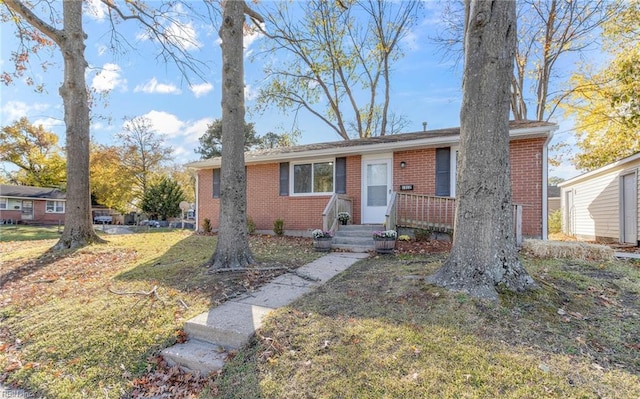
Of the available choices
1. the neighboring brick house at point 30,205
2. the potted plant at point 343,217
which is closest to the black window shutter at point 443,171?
the potted plant at point 343,217

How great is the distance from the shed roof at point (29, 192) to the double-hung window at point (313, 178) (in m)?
29.4

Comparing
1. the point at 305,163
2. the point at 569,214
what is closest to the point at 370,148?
the point at 305,163

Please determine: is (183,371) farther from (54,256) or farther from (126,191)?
(126,191)

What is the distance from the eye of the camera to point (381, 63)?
18.7m

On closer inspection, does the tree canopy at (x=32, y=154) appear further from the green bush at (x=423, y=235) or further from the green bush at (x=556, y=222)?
the green bush at (x=556, y=222)

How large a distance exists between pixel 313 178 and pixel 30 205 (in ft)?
103

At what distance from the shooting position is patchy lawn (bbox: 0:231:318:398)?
9.96 feet

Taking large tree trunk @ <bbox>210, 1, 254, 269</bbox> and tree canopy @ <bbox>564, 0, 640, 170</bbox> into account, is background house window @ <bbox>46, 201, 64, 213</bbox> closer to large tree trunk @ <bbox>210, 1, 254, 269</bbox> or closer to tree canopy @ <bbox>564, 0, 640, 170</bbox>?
large tree trunk @ <bbox>210, 1, 254, 269</bbox>

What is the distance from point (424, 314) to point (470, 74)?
301cm

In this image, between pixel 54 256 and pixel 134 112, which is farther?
pixel 134 112

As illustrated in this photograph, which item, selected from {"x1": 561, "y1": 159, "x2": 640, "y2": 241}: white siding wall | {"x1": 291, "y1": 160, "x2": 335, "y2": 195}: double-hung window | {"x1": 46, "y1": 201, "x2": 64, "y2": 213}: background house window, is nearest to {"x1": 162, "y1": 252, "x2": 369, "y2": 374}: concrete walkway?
{"x1": 291, "y1": 160, "x2": 335, "y2": 195}: double-hung window

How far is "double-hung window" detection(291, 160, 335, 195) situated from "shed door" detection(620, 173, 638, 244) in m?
9.32

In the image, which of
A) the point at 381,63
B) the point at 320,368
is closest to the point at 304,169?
the point at 320,368

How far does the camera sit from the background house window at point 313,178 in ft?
35.1
